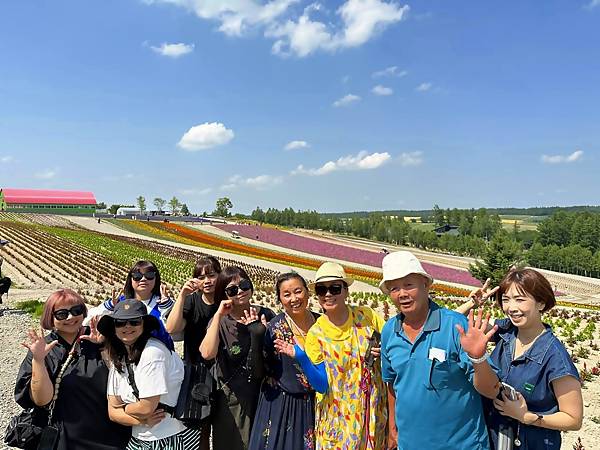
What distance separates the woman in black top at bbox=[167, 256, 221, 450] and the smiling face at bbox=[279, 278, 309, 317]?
2.42 feet

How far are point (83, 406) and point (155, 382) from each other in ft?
1.94

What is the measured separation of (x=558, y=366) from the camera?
227cm

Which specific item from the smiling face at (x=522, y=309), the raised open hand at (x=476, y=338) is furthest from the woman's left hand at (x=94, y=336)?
the smiling face at (x=522, y=309)

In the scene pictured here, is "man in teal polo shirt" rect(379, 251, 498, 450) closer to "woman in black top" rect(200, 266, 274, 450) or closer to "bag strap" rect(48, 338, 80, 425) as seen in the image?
"woman in black top" rect(200, 266, 274, 450)

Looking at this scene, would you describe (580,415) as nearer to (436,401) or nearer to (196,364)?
(436,401)

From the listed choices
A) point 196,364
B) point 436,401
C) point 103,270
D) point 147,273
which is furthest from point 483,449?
point 103,270

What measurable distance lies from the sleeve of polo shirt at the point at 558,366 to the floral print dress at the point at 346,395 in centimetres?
103

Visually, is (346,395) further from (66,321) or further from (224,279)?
(66,321)

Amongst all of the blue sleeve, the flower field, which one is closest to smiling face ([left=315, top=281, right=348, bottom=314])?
the blue sleeve

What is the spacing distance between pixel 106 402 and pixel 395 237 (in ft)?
312

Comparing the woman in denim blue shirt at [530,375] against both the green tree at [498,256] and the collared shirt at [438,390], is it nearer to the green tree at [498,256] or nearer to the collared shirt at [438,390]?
the collared shirt at [438,390]

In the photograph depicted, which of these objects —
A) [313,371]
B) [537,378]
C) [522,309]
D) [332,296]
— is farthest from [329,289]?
[537,378]

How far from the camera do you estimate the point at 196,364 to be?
335 centimetres

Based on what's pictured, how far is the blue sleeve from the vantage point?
275cm
